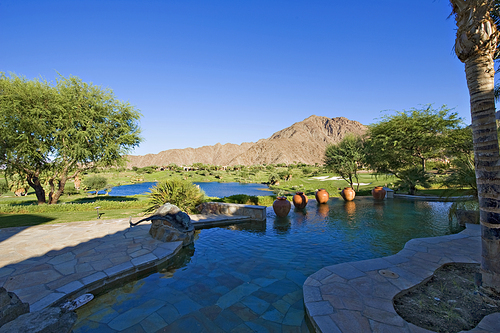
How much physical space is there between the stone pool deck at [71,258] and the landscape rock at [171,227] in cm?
24

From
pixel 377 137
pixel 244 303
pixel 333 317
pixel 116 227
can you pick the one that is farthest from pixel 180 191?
pixel 377 137

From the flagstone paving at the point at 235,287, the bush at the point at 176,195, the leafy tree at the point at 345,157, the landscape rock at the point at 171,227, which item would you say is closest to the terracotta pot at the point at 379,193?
the leafy tree at the point at 345,157

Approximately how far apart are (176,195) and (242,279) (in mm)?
7214

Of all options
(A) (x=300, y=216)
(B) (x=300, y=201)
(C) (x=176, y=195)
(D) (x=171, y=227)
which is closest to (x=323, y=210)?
(B) (x=300, y=201)

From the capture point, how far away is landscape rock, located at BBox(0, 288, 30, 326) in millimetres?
2432

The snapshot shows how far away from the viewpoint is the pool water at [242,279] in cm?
318

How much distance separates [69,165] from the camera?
15.9 meters

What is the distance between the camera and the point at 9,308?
2.52 meters

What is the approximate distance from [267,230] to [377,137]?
16.8m

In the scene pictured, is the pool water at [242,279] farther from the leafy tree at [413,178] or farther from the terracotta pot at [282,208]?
the leafy tree at [413,178]

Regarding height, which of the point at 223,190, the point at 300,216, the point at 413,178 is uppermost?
the point at 413,178

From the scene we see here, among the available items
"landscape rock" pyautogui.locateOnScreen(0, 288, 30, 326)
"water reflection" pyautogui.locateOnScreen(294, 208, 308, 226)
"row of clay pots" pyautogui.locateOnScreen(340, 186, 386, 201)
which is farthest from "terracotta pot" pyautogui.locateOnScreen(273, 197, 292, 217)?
"landscape rock" pyautogui.locateOnScreen(0, 288, 30, 326)

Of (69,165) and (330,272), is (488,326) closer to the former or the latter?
(330,272)

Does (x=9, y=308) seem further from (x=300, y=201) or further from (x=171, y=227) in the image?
(x=300, y=201)
